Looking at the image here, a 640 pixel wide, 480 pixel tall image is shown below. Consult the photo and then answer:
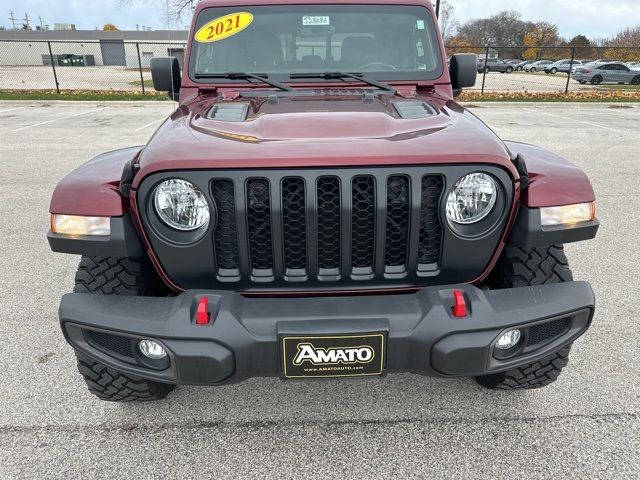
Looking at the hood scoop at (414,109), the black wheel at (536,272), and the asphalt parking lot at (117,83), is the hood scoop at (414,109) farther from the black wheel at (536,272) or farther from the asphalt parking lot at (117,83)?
the asphalt parking lot at (117,83)

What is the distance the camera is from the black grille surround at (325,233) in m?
1.79

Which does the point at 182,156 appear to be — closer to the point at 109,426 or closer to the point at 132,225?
the point at 132,225

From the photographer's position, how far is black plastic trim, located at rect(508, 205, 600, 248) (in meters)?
1.93

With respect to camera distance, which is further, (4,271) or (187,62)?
(4,271)

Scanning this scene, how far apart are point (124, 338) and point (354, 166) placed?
1.06 m

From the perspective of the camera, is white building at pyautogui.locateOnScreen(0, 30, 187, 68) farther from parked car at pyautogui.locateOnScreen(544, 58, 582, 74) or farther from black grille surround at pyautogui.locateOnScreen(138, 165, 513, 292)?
black grille surround at pyautogui.locateOnScreen(138, 165, 513, 292)

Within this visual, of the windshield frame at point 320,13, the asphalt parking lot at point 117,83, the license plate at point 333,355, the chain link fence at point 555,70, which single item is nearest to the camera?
the license plate at point 333,355

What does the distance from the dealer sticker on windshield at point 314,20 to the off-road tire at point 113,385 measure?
2222 millimetres

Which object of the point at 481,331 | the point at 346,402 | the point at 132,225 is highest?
the point at 132,225

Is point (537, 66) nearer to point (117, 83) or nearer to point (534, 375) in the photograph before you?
point (117, 83)

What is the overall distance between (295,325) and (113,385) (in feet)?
3.36

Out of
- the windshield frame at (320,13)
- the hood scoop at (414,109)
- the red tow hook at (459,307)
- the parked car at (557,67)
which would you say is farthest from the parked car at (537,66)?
the red tow hook at (459,307)

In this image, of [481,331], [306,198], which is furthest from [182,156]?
[481,331]

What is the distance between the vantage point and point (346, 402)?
→ 2.43 metres
